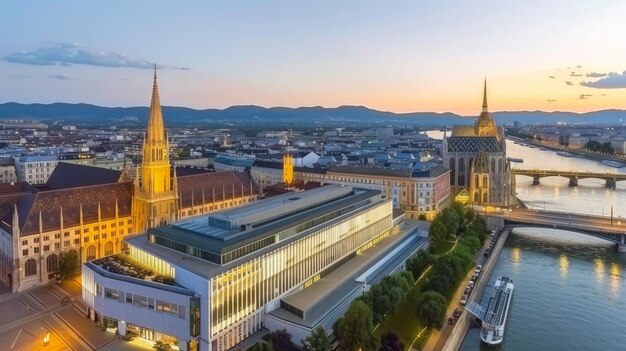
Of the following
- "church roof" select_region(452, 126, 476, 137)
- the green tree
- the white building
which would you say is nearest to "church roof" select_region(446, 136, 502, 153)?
"church roof" select_region(452, 126, 476, 137)

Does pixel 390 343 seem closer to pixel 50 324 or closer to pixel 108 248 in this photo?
pixel 50 324

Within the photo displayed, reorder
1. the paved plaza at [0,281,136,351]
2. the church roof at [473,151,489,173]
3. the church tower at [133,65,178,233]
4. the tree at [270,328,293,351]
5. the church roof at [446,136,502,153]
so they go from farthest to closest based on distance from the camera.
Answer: the church roof at [446,136,502,153], the church roof at [473,151,489,173], the church tower at [133,65,178,233], the paved plaza at [0,281,136,351], the tree at [270,328,293,351]

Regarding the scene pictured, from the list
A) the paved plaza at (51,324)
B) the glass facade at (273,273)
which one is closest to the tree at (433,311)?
the glass facade at (273,273)

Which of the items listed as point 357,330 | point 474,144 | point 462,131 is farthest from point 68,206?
point 462,131

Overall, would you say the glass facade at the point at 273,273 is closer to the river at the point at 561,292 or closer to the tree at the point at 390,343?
the tree at the point at 390,343

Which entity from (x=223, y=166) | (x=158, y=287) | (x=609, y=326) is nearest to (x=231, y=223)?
(x=158, y=287)

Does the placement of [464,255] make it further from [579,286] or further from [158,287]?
[158,287]

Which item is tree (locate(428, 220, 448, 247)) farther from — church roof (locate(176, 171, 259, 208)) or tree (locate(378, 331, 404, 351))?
tree (locate(378, 331, 404, 351))
